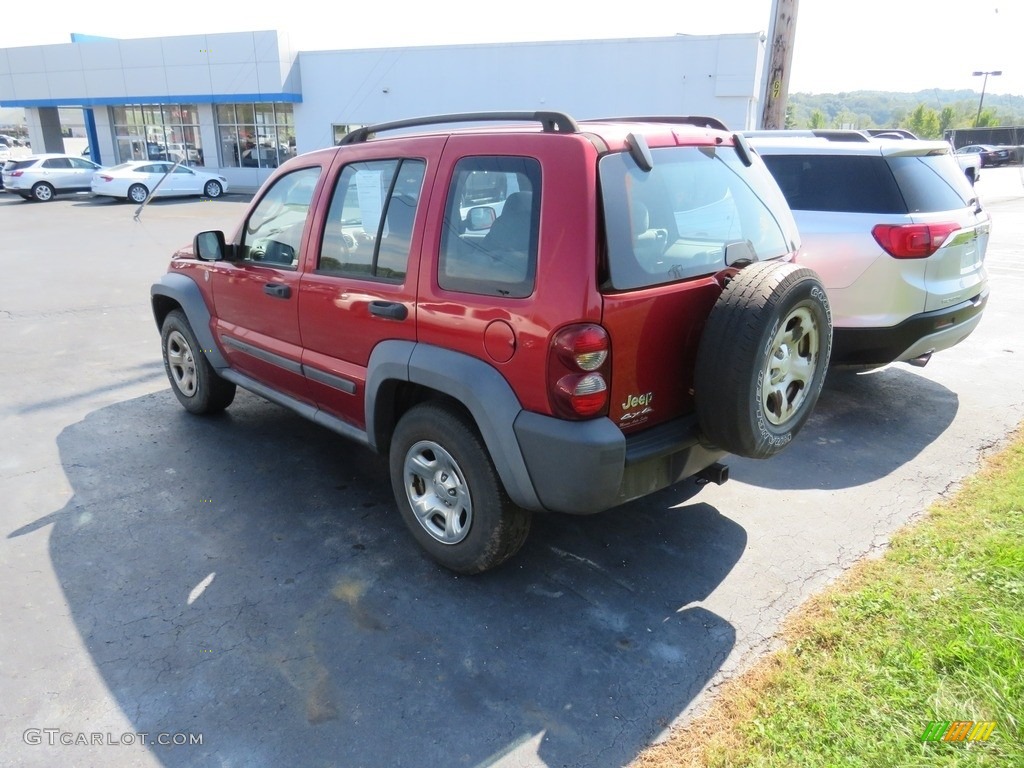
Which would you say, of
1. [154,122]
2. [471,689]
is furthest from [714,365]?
[154,122]

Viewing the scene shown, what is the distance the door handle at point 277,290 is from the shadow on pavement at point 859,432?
9.56ft

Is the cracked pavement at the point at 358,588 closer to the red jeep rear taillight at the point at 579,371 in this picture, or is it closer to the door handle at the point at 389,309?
the red jeep rear taillight at the point at 579,371

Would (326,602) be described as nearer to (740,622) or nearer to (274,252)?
(740,622)

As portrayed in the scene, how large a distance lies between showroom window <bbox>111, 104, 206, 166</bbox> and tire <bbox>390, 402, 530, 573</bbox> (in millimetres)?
32034

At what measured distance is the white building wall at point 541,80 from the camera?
22.9 m

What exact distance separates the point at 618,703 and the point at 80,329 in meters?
7.39

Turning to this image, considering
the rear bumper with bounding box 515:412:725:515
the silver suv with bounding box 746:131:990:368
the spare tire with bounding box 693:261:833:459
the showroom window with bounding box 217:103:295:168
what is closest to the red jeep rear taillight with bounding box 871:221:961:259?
the silver suv with bounding box 746:131:990:368

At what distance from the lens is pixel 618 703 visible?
2689 mm

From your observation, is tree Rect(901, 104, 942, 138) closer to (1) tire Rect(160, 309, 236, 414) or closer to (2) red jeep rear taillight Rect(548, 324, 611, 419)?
(1) tire Rect(160, 309, 236, 414)

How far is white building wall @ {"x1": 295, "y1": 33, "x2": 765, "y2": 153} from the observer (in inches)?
902

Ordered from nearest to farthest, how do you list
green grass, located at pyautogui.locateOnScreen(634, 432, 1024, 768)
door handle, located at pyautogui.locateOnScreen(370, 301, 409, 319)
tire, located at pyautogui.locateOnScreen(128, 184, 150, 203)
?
green grass, located at pyautogui.locateOnScreen(634, 432, 1024, 768) < door handle, located at pyautogui.locateOnScreen(370, 301, 409, 319) < tire, located at pyautogui.locateOnScreen(128, 184, 150, 203)

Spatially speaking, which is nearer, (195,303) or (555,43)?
(195,303)

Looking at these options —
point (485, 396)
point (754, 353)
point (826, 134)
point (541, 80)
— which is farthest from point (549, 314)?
point (541, 80)

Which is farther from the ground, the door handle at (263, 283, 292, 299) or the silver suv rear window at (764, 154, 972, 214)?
the silver suv rear window at (764, 154, 972, 214)
